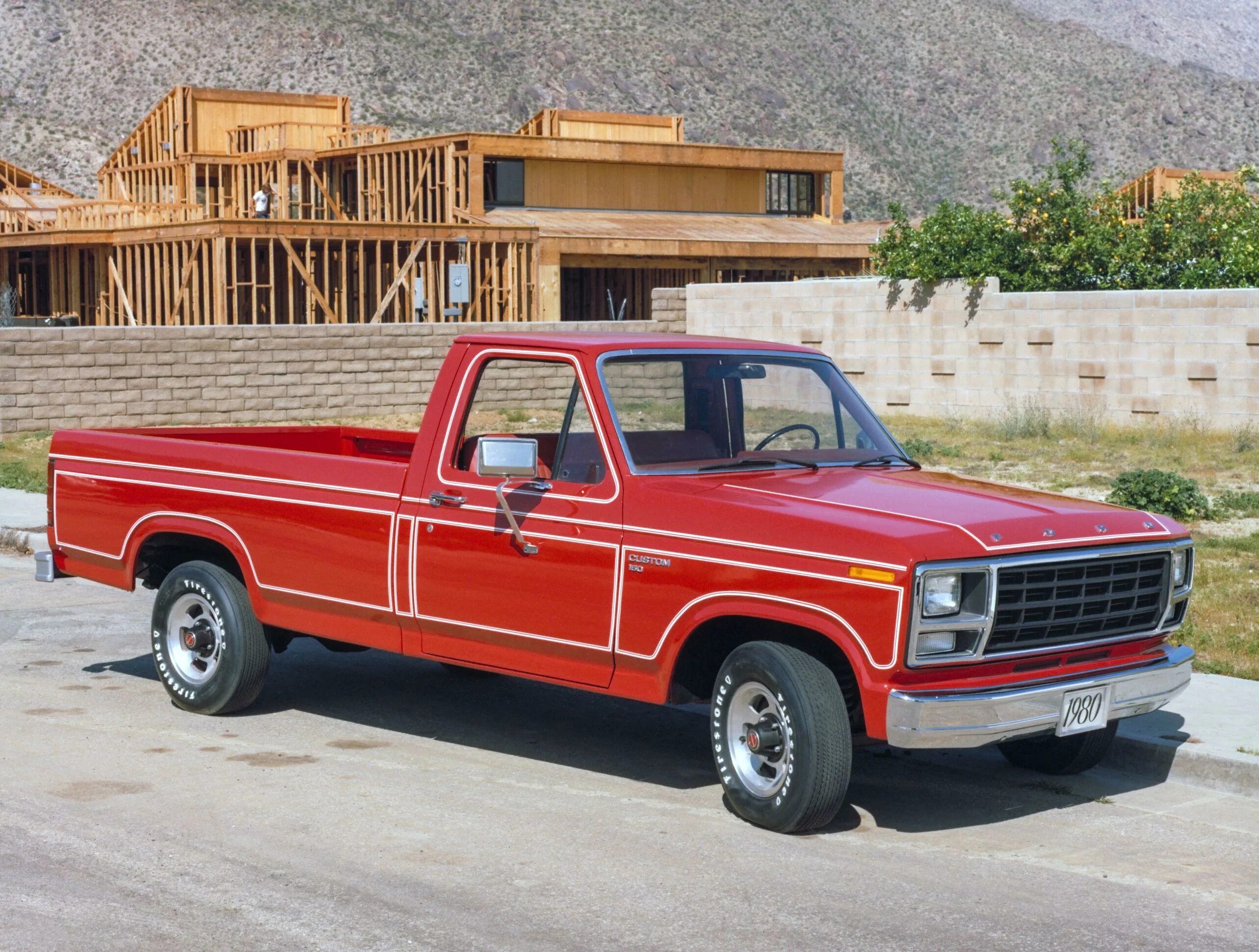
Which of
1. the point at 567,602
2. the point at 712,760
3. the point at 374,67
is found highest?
the point at 374,67

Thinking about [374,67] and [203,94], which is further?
[374,67]

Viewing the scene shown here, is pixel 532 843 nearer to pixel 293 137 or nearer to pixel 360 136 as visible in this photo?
pixel 360 136

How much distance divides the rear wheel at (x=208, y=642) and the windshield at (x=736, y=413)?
2.45m

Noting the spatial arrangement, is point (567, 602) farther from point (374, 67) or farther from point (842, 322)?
point (374, 67)

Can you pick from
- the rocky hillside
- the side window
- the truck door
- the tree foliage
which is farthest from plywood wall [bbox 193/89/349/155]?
the truck door

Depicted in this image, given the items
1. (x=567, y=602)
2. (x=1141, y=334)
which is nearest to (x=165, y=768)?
(x=567, y=602)

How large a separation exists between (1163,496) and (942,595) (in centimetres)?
983

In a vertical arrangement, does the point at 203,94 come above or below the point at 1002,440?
above

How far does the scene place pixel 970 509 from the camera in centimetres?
666

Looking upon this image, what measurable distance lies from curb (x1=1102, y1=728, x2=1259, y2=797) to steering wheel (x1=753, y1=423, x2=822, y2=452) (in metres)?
2.02

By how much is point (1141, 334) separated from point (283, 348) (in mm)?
13140

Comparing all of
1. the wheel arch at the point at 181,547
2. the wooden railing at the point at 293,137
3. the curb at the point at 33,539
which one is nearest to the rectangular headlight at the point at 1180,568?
the wheel arch at the point at 181,547

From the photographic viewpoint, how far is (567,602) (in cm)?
713

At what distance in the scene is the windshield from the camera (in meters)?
7.35
